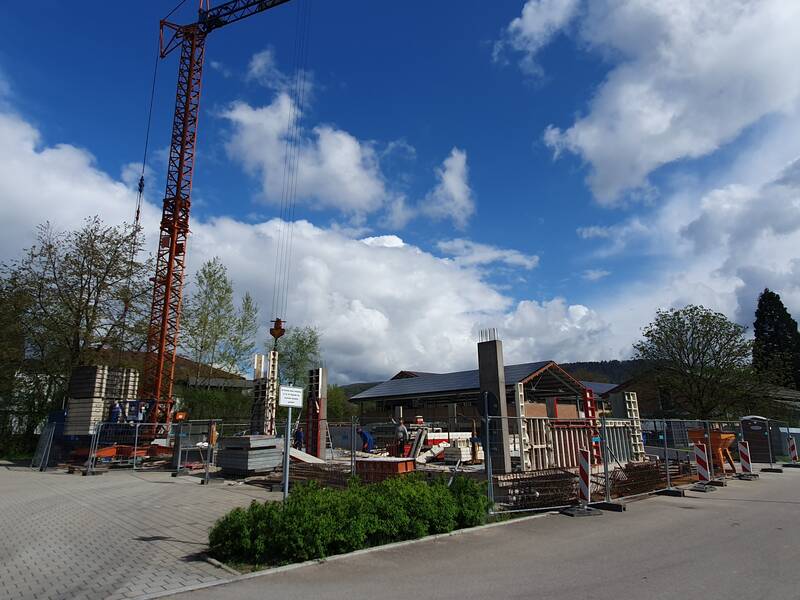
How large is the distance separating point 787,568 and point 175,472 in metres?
18.2

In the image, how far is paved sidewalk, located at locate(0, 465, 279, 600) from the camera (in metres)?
6.11

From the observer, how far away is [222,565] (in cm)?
671

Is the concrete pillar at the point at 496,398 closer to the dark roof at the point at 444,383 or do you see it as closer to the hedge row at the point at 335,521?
the hedge row at the point at 335,521

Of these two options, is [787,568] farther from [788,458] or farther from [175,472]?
[788,458]

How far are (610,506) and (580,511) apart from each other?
951 millimetres

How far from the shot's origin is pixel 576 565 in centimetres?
682

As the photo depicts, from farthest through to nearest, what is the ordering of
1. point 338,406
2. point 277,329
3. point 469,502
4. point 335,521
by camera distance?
point 338,406
point 277,329
point 469,502
point 335,521

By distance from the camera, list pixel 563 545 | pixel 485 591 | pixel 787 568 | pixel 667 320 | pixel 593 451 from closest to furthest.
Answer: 1. pixel 485 591
2. pixel 787 568
3. pixel 563 545
4. pixel 593 451
5. pixel 667 320

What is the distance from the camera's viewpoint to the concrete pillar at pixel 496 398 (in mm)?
11961

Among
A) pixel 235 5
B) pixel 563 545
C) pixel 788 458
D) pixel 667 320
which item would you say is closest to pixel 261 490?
pixel 563 545

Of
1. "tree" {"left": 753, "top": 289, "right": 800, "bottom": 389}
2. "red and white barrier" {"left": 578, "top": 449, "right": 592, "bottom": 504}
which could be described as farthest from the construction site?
"tree" {"left": 753, "top": 289, "right": 800, "bottom": 389}

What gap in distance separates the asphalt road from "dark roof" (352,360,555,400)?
2550cm

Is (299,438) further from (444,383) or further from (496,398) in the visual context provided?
(444,383)

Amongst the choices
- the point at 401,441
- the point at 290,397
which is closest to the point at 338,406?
the point at 401,441
